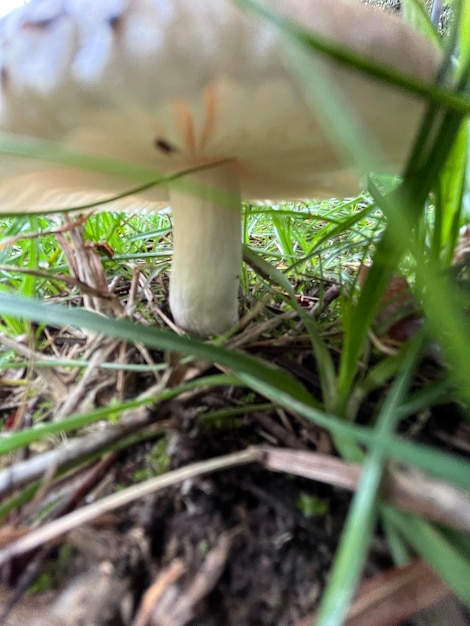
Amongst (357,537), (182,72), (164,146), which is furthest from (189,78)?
(357,537)

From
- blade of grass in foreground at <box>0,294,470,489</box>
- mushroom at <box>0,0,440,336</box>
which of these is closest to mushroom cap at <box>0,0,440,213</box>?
mushroom at <box>0,0,440,336</box>

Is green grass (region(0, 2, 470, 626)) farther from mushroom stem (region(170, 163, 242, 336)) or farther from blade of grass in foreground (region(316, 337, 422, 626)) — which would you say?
mushroom stem (region(170, 163, 242, 336))

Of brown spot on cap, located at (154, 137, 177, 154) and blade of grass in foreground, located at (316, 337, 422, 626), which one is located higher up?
brown spot on cap, located at (154, 137, 177, 154)

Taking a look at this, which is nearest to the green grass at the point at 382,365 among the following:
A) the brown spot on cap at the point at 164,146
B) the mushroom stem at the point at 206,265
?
the mushroom stem at the point at 206,265

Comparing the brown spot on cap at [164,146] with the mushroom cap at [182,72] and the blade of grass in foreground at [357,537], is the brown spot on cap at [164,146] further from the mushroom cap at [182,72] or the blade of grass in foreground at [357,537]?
the blade of grass in foreground at [357,537]

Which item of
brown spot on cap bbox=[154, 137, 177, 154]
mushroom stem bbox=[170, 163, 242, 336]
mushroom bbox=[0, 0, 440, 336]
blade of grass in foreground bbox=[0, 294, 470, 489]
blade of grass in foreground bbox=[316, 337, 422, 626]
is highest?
mushroom bbox=[0, 0, 440, 336]

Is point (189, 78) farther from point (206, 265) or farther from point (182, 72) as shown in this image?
point (206, 265)
